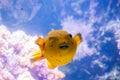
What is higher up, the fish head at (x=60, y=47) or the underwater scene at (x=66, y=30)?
the underwater scene at (x=66, y=30)

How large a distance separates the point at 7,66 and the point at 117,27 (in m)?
3.09

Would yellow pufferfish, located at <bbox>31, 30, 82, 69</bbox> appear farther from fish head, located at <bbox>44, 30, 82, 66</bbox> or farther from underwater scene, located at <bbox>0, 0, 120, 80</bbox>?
underwater scene, located at <bbox>0, 0, 120, 80</bbox>

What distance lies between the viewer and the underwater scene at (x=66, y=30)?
537cm

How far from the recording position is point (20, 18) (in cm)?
609

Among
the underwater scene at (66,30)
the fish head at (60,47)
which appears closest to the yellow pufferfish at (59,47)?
the fish head at (60,47)

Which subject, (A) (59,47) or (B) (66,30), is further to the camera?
(B) (66,30)

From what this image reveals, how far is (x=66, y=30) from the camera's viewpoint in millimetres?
5965

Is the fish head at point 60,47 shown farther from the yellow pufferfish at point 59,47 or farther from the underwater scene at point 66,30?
the underwater scene at point 66,30

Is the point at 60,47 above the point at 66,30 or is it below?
below

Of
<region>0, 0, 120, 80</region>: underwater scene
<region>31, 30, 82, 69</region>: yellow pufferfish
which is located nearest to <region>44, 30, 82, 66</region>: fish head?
<region>31, 30, 82, 69</region>: yellow pufferfish

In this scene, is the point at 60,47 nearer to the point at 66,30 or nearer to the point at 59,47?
the point at 59,47

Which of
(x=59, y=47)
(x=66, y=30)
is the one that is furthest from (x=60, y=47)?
(x=66, y=30)

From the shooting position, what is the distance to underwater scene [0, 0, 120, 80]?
5.37m

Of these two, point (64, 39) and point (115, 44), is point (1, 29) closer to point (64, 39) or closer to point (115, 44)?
point (115, 44)
